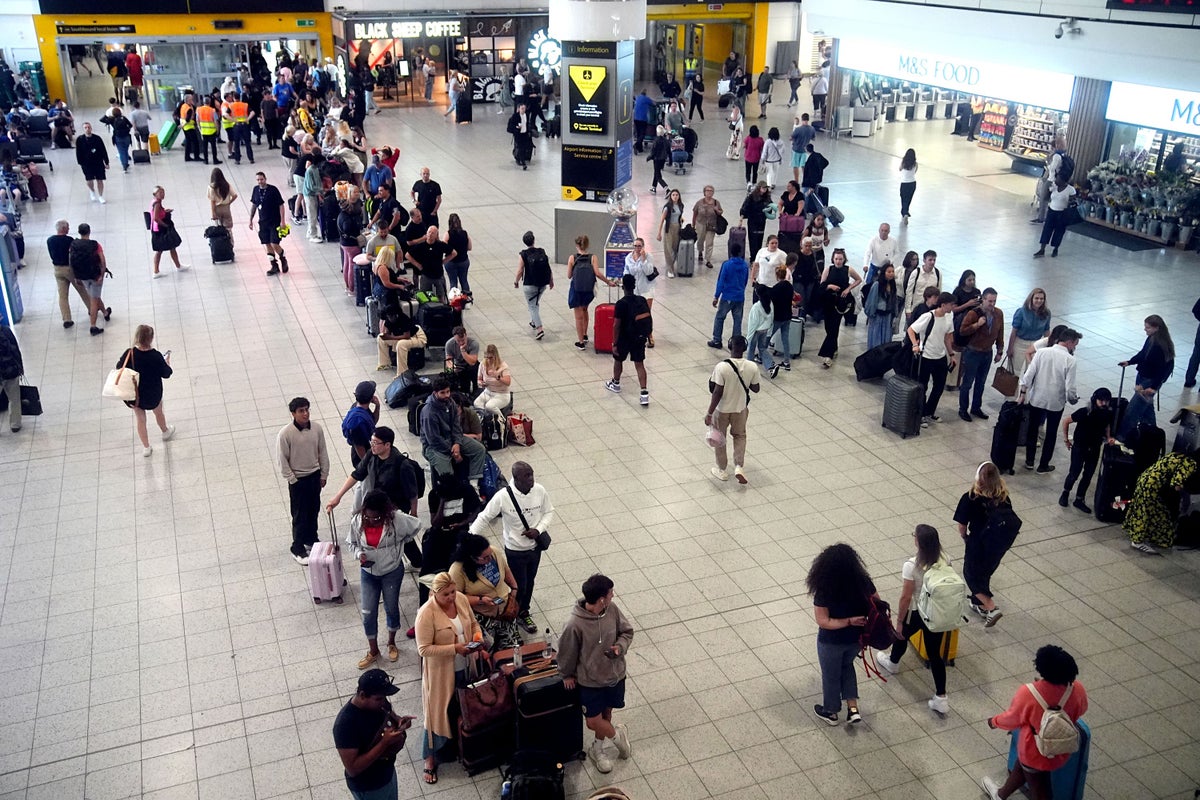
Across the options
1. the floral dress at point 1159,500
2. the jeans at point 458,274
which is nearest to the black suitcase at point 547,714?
the floral dress at point 1159,500

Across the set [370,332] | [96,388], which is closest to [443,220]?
[370,332]

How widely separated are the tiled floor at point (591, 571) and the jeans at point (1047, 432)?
23 centimetres

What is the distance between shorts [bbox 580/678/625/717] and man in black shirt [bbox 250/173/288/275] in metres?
11.8

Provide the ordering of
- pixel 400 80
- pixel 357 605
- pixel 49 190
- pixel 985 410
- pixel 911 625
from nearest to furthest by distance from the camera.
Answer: pixel 911 625
pixel 357 605
pixel 985 410
pixel 49 190
pixel 400 80

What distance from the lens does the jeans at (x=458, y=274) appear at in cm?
1421

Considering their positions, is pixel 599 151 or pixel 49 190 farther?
pixel 49 190

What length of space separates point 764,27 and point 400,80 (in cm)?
1340

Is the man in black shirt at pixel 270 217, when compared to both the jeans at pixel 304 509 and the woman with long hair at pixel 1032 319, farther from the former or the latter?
the woman with long hair at pixel 1032 319

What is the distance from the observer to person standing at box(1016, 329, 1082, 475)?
992cm

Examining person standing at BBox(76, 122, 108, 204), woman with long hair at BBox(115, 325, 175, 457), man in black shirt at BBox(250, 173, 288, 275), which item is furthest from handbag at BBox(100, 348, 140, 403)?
person standing at BBox(76, 122, 108, 204)

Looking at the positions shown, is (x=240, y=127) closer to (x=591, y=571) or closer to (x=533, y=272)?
(x=533, y=272)

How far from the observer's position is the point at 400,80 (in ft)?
120

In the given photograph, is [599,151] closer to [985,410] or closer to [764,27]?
[985,410]

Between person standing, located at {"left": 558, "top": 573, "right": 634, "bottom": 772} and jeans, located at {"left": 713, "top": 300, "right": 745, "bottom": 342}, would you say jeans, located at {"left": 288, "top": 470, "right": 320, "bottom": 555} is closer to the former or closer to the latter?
person standing, located at {"left": 558, "top": 573, "right": 634, "bottom": 772}
